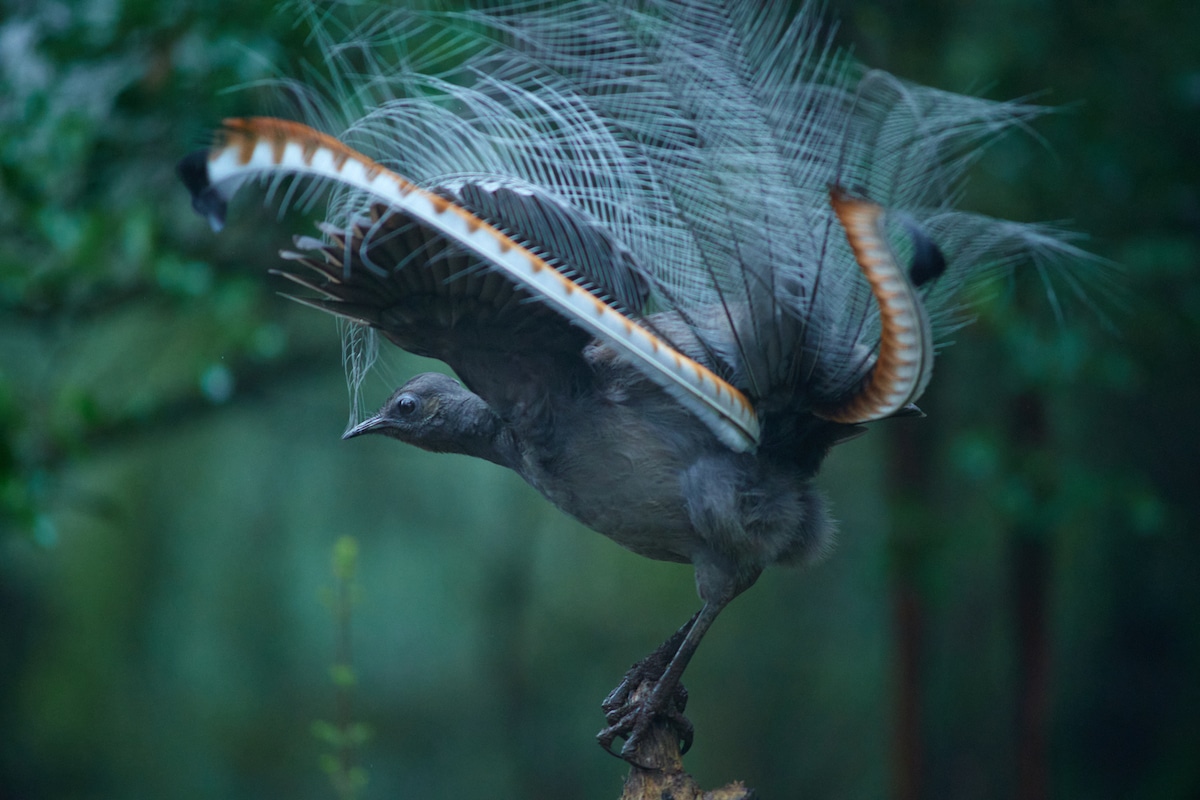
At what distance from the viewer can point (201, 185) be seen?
2.65 ft

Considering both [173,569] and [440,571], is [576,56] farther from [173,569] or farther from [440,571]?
[173,569]

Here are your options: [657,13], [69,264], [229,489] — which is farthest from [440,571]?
[657,13]

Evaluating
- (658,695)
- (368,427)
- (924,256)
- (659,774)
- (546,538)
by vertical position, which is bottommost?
(546,538)

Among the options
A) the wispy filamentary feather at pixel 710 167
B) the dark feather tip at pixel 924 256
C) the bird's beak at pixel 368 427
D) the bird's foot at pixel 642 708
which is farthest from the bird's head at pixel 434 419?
the dark feather tip at pixel 924 256

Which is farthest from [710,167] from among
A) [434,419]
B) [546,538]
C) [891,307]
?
[546,538]

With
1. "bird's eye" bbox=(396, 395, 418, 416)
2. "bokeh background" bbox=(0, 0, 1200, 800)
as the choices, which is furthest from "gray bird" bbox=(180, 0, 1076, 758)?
"bokeh background" bbox=(0, 0, 1200, 800)

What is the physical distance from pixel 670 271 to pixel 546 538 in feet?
8.69

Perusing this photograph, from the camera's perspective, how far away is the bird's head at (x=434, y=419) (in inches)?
42.7

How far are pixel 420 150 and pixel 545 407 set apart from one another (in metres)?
0.29

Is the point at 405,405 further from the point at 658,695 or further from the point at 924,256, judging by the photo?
the point at 924,256

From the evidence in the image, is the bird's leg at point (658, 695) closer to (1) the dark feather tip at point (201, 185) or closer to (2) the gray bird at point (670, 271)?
(2) the gray bird at point (670, 271)

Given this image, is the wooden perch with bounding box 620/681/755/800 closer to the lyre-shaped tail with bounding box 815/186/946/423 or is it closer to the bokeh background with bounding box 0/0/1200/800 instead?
the lyre-shaped tail with bounding box 815/186/946/423

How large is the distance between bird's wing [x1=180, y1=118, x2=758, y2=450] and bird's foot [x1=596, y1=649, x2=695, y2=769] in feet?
1.15

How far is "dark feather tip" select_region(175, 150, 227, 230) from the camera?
801 millimetres
